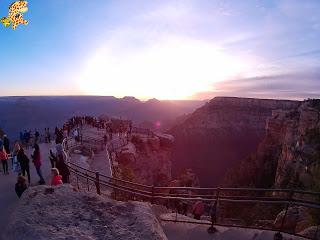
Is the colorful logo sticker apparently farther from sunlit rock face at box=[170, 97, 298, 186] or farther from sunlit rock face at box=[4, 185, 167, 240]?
sunlit rock face at box=[170, 97, 298, 186]

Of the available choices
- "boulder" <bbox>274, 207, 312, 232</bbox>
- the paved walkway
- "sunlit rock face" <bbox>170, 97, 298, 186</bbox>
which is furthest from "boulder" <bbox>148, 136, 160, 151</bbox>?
"sunlit rock face" <bbox>170, 97, 298, 186</bbox>

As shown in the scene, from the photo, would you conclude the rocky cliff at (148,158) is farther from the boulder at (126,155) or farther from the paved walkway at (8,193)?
the paved walkway at (8,193)

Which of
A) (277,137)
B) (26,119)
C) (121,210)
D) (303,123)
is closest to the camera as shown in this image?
(121,210)

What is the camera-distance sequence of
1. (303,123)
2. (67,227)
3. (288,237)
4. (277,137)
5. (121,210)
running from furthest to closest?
(277,137) < (303,123) < (288,237) < (121,210) < (67,227)

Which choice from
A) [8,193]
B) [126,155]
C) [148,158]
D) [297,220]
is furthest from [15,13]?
[148,158]

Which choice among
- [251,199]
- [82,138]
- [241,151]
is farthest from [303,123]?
[241,151]

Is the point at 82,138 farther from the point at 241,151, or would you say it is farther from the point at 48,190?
the point at 241,151
